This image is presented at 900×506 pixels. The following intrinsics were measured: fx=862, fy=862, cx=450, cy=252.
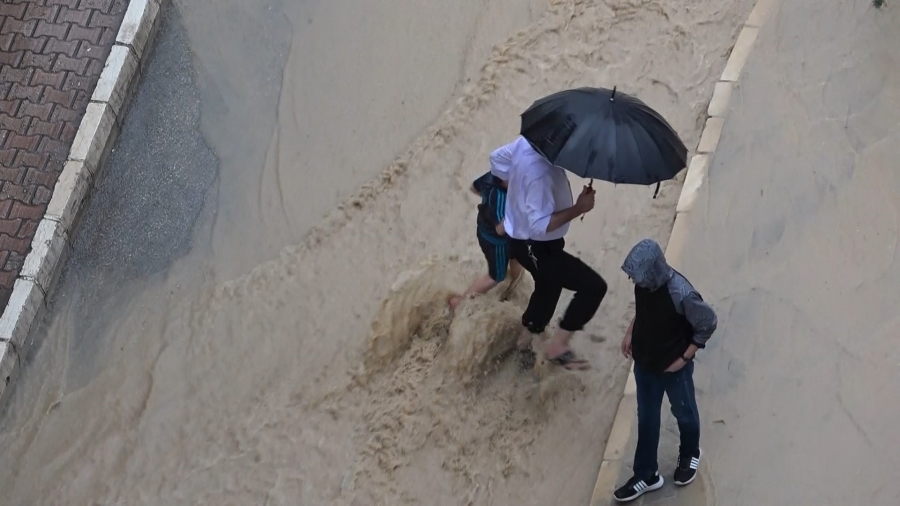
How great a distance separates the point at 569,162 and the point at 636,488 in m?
1.88

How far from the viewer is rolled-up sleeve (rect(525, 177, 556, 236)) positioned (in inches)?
169

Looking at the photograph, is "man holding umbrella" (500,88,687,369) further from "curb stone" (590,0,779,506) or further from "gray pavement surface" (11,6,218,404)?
"gray pavement surface" (11,6,218,404)

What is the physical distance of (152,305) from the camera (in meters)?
6.10

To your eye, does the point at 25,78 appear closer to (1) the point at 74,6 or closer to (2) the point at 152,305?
(1) the point at 74,6

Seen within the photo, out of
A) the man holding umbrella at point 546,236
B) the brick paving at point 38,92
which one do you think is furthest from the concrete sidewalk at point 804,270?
the brick paving at point 38,92

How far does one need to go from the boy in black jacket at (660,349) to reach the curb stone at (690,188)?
0.21 meters

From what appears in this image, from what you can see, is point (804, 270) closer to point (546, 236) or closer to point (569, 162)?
point (546, 236)

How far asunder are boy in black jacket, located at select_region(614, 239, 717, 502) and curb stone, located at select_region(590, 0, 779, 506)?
205mm

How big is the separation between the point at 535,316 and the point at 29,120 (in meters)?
4.36

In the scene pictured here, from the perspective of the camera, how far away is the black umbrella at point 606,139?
4.02 metres

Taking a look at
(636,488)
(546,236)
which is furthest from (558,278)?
(636,488)

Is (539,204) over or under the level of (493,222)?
over

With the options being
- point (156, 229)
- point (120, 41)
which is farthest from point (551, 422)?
point (120, 41)

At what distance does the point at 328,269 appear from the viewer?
621 centimetres
